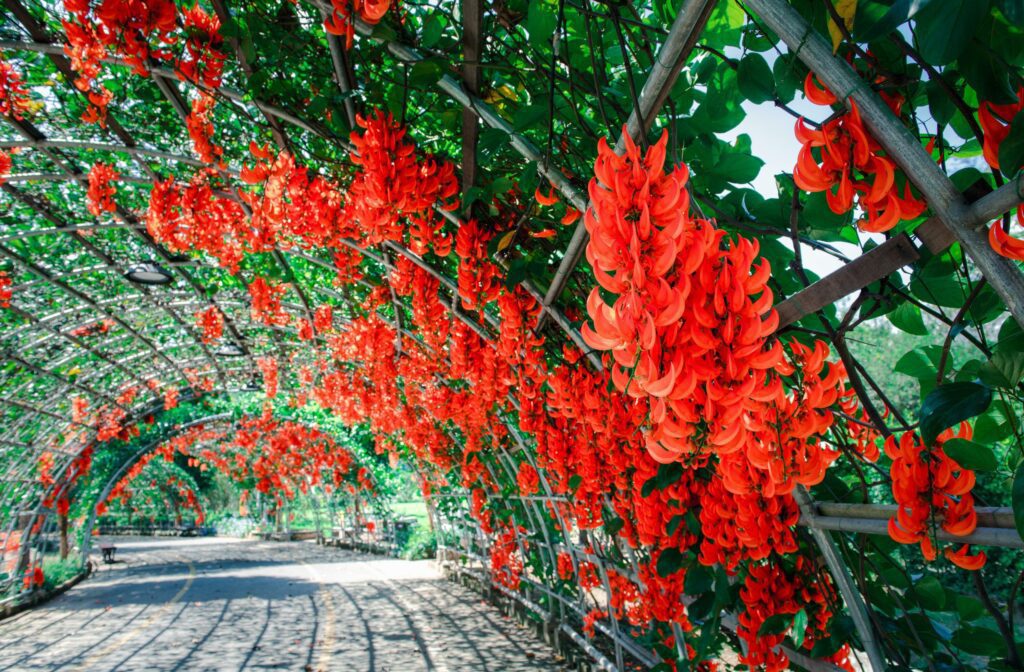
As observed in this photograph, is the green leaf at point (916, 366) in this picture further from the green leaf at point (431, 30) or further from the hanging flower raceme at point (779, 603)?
the green leaf at point (431, 30)

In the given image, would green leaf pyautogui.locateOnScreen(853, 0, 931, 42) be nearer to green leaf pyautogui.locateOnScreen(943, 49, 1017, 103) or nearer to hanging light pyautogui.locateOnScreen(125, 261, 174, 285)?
green leaf pyautogui.locateOnScreen(943, 49, 1017, 103)

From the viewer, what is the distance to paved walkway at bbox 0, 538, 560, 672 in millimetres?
5887

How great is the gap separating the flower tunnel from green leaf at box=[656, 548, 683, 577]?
14mm

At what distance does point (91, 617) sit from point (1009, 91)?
37.6ft

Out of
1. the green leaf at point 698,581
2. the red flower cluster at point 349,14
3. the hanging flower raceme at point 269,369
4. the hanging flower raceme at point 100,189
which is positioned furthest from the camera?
the hanging flower raceme at point 269,369

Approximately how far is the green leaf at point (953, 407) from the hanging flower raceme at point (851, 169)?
249 millimetres

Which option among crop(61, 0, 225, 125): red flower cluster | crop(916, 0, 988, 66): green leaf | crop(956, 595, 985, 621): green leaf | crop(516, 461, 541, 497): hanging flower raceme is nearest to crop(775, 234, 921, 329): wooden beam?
crop(916, 0, 988, 66): green leaf

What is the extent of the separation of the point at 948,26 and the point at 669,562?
1855 mm

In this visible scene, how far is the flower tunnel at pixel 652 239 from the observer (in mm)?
796

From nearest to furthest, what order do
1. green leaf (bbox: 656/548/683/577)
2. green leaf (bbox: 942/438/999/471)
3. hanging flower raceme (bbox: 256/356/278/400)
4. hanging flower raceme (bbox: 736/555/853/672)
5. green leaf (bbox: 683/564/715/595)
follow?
green leaf (bbox: 942/438/999/471), hanging flower raceme (bbox: 736/555/853/672), green leaf (bbox: 683/564/715/595), green leaf (bbox: 656/548/683/577), hanging flower raceme (bbox: 256/356/278/400)

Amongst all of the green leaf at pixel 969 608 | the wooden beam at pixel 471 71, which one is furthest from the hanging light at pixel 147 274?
the green leaf at pixel 969 608

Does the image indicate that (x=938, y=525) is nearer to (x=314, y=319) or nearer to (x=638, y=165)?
(x=638, y=165)

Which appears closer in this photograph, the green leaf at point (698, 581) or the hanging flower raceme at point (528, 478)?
the green leaf at point (698, 581)

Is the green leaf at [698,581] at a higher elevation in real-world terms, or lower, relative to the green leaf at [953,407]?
lower
